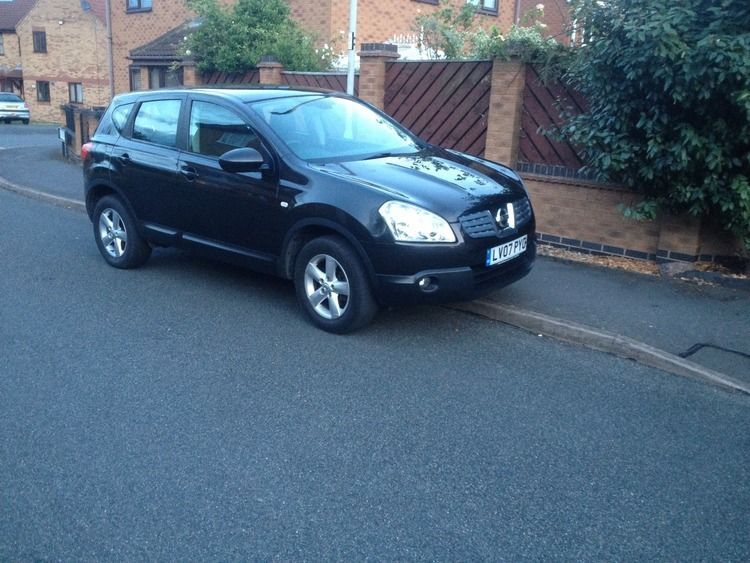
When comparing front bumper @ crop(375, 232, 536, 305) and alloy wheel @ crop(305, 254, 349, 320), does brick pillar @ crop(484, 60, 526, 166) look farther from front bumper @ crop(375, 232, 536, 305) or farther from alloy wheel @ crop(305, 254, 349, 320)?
alloy wheel @ crop(305, 254, 349, 320)

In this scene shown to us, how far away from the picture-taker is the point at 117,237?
7.55 metres

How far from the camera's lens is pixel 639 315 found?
6.02 m

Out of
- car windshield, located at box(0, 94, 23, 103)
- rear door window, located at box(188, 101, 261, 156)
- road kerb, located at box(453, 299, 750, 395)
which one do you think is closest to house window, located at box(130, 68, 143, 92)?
rear door window, located at box(188, 101, 261, 156)

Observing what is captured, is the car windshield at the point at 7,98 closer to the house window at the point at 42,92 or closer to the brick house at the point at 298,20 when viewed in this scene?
the house window at the point at 42,92

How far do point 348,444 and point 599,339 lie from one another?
235cm

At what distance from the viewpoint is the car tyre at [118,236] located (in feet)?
24.1

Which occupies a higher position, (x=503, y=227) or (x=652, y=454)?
(x=503, y=227)

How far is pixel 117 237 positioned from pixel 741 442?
589cm

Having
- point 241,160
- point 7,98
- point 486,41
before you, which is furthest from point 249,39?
point 7,98

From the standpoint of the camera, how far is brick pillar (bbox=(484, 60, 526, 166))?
8375 mm

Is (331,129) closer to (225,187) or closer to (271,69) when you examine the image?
(225,187)

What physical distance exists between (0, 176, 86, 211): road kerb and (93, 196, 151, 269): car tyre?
3.40m

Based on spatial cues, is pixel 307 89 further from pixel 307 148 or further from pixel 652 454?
pixel 652 454

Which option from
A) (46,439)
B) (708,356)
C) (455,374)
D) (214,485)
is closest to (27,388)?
(46,439)
